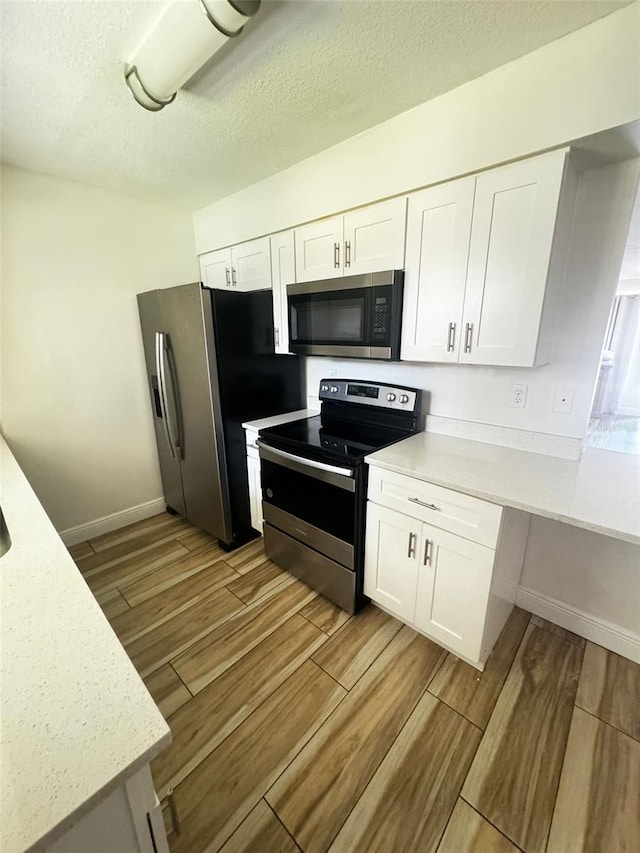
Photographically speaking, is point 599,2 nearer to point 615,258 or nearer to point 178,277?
point 615,258

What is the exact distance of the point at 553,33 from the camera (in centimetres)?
118

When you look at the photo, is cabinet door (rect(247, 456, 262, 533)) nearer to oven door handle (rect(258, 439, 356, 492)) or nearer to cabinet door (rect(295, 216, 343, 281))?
oven door handle (rect(258, 439, 356, 492))

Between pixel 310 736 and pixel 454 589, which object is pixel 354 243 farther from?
pixel 310 736

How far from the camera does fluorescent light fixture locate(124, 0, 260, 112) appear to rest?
103 cm

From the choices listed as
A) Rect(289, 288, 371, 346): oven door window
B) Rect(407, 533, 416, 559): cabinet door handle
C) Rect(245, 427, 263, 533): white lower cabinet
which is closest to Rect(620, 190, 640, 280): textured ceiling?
Rect(289, 288, 371, 346): oven door window

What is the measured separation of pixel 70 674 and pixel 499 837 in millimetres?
1381

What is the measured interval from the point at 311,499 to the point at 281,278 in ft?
4.69

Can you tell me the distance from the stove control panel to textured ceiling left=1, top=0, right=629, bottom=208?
131cm

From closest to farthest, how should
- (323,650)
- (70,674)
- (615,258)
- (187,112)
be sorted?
(70,674), (615,258), (187,112), (323,650)

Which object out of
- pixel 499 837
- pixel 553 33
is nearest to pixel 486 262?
pixel 553 33

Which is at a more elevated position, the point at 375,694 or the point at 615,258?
the point at 615,258

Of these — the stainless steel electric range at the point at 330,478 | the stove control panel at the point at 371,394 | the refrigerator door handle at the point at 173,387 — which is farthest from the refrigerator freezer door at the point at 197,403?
the stove control panel at the point at 371,394

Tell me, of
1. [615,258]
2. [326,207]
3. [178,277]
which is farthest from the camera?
[178,277]

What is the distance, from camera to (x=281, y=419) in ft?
7.91
